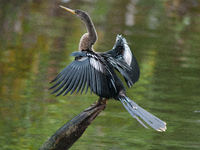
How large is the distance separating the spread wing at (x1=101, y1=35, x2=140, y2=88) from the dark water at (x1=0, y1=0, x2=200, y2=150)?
1048 millimetres

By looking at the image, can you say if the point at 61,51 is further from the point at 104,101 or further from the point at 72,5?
the point at 104,101

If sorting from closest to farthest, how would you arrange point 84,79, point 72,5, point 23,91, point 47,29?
point 84,79 < point 23,91 < point 47,29 < point 72,5

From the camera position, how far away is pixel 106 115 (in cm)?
627

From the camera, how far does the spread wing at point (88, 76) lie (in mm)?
3703

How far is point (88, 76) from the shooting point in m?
3.76

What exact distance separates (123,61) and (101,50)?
5.20 m

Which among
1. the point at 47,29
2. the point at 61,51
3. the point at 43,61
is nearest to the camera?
the point at 43,61

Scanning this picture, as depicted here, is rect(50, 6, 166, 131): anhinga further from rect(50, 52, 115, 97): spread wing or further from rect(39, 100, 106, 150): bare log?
rect(39, 100, 106, 150): bare log

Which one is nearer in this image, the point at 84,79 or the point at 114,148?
the point at 84,79

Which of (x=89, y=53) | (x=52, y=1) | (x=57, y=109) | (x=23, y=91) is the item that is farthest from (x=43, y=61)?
(x=52, y=1)

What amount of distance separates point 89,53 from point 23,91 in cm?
327

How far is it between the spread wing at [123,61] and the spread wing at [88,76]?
0.80 ft

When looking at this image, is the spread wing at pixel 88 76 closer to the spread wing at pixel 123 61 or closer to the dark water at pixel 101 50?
the spread wing at pixel 123 61

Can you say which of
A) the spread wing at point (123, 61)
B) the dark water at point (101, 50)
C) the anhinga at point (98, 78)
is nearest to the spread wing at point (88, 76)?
the anhinga at point (98, 78)
